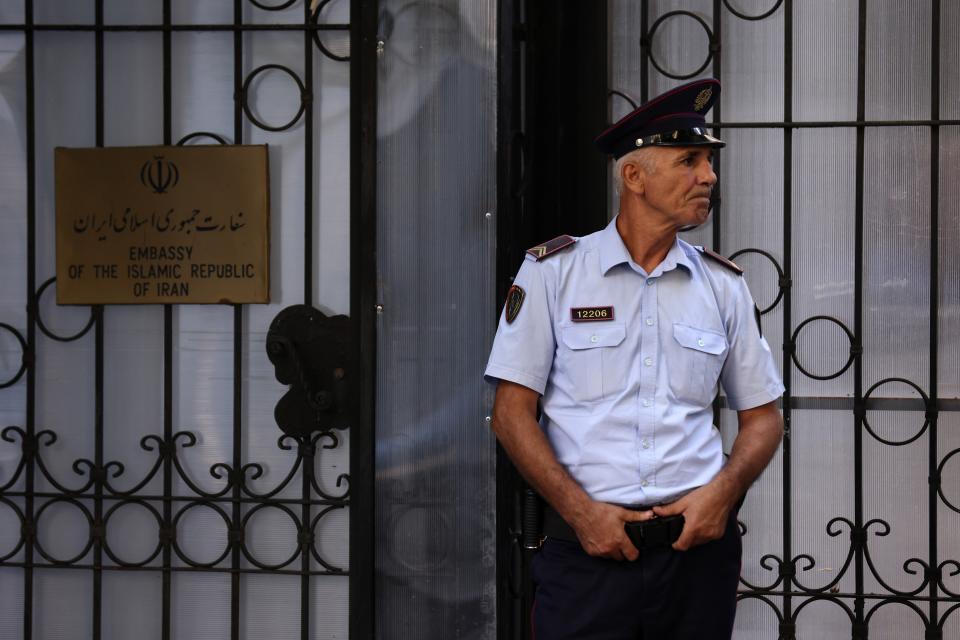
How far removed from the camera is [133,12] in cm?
301

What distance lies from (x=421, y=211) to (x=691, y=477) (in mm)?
1046

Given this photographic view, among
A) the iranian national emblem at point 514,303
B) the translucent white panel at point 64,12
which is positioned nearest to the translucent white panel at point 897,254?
the iranian national emblem at point 514,303

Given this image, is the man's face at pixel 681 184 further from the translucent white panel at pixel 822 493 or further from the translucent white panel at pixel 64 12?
the translucent white panel at pixel 64 12

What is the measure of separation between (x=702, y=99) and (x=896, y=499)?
4.72 feet

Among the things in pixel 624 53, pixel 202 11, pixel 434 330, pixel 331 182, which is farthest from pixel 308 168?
pixel 624 53

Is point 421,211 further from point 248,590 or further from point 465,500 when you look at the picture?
point 248,590

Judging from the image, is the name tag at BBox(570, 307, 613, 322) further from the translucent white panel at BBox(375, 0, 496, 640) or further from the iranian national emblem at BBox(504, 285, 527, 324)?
the translucent white panel at BBox(375, 0, 496, 640)

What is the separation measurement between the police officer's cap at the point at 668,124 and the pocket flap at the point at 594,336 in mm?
361

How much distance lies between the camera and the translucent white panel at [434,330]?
103 inches

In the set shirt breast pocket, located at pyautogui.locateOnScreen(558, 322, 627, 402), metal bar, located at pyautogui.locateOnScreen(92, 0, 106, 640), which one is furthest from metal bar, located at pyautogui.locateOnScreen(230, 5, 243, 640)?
shirt breast pocket, located at pyautogui.locateOnScreen(558, 322, 627, 402)

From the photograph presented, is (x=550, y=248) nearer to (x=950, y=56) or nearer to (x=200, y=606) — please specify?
(x=950, y=56)

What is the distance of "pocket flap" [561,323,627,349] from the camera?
1979 mm

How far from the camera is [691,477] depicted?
1945 millimetres

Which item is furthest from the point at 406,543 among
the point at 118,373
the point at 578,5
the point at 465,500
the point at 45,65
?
the point at 45,65
